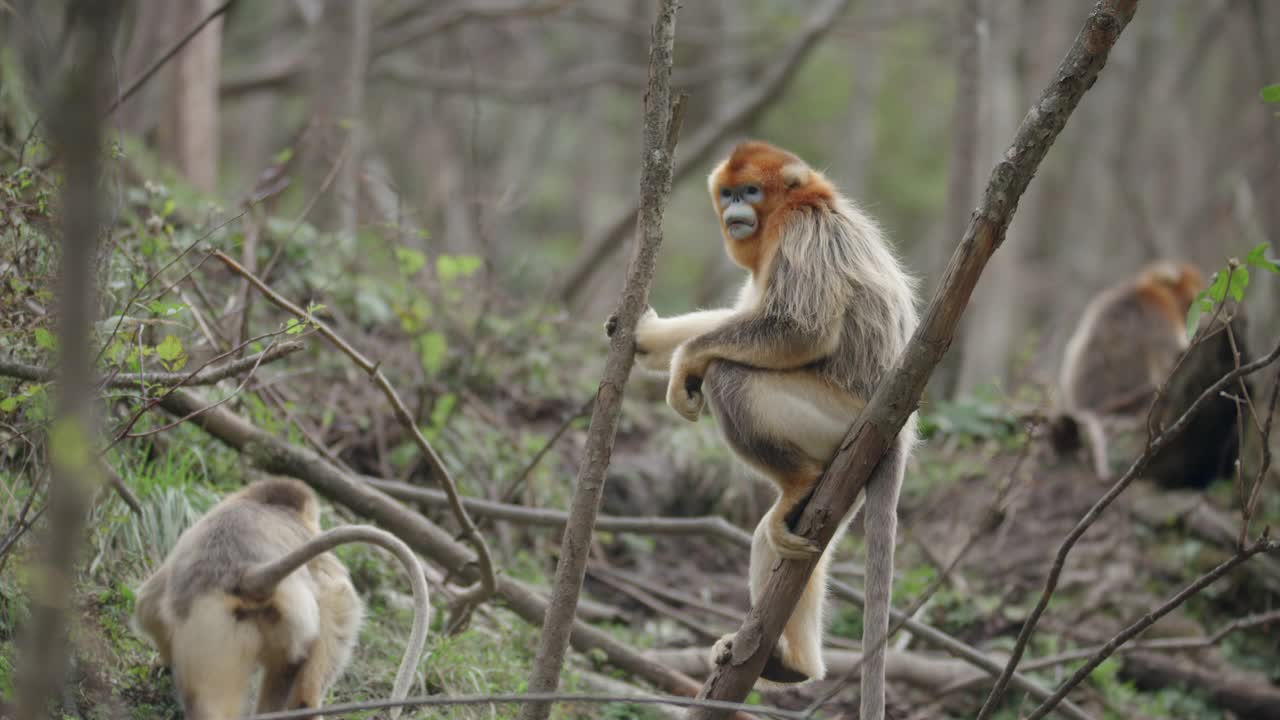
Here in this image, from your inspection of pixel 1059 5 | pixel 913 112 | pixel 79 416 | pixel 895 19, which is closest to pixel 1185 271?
pixel 895 19

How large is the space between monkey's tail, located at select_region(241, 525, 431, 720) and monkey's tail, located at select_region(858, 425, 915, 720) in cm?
133

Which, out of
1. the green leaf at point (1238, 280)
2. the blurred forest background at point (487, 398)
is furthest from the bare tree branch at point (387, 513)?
the green leaf at point (1238, 280)

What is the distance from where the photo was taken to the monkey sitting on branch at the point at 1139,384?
715 cm

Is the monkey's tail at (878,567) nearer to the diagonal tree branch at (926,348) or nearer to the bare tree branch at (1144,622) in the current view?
the diagonal tree branch at (926,348)

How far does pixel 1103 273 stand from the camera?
17609mm

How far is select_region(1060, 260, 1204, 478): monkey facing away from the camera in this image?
8.80 meters

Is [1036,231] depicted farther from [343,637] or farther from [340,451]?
[343,637]

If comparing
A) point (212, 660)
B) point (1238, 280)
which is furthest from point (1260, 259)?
point (212, 660)

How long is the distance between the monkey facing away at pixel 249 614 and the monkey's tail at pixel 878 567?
53.0 inches

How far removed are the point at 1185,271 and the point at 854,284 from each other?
268 inches

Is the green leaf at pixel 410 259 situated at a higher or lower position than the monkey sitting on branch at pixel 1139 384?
higher

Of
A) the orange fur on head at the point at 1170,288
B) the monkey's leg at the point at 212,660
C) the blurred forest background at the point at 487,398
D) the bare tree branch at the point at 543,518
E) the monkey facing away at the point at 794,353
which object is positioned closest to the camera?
the monkey's leg at the point at 212,660

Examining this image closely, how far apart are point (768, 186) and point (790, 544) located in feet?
4.63

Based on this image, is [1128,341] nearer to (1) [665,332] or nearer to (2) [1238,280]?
(2) [1238,280]
